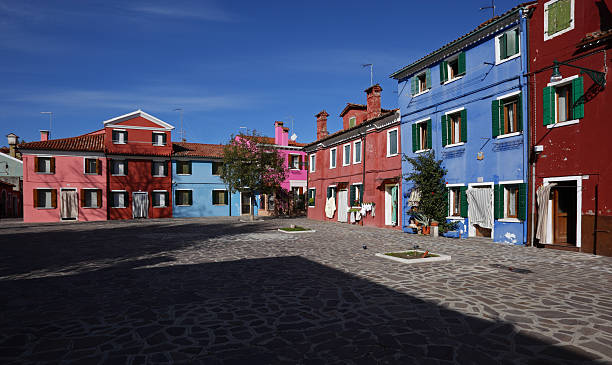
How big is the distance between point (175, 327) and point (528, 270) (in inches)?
305

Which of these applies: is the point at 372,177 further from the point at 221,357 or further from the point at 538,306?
the point at 221,357

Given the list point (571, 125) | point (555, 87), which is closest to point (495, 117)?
point (555, 87)

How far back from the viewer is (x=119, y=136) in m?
32.5

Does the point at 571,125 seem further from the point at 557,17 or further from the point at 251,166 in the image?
the point at 251,166

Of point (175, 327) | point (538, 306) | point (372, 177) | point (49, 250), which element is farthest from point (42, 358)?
point (372, 177)

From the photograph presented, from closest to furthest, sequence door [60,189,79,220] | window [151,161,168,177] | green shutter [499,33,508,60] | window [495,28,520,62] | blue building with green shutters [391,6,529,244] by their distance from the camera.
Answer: blue building with green shutters [391,6,529,244]
window [495,28,520,62]
green shutter [499,33,508,60]
door [60,189,79,220]
window [151,161,168,177]

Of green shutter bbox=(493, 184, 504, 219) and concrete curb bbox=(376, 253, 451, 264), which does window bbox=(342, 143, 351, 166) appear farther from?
concrete curb bbox=(376, 253, 451, 264)

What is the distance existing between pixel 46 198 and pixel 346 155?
25668 mm

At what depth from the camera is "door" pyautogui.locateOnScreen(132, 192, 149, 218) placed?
108 ft

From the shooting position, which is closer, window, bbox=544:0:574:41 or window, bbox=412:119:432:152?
window, bbox=544:0:574:41

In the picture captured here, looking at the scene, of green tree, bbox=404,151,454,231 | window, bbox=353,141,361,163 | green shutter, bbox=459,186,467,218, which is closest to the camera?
green shutter, bbox=459,186,467,218

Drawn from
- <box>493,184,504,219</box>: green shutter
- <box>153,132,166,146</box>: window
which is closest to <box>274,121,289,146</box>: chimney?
<box>153,132,166,146</box>: window

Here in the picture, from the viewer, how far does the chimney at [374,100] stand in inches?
915

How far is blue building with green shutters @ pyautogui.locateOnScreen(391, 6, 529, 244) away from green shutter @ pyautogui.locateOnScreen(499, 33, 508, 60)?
37mm
